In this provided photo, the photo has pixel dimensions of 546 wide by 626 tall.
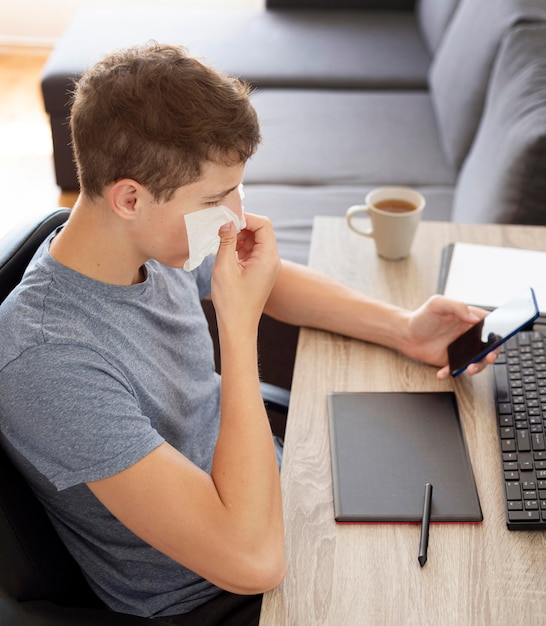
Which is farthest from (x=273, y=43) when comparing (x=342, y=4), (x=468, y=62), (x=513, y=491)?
(x=513, y=491)

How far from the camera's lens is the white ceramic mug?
4.68 feet

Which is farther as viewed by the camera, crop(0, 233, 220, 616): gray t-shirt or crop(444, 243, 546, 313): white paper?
crop(444, 243, 546, 313): white paper

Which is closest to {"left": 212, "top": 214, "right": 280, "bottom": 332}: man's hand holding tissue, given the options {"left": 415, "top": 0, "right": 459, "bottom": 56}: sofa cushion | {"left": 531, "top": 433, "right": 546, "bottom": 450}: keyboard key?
{"left": 531, "top": 433, "right": 546, "bottom": 450}: keyboard key

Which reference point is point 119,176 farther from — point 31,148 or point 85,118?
point 31,148

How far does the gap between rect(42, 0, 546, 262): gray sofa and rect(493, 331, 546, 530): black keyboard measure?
606 mm

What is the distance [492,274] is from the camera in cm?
141

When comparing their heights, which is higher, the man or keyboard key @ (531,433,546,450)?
the man

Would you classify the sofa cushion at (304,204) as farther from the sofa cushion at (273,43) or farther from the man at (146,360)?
the man at (146,360)

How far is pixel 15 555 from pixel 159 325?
36cm

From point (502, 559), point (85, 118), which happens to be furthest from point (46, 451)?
point (502, 559)

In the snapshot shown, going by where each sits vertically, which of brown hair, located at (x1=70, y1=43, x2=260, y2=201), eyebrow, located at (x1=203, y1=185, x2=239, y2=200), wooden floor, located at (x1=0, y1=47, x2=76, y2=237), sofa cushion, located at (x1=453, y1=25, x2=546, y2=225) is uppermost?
brown hair, located at (x1=70, y1=43, x2=260, y2=201)

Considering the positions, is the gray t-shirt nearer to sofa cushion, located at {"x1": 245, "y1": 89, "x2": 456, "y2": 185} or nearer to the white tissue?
the white tissue

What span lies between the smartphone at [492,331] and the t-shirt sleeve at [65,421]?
0.51 metres

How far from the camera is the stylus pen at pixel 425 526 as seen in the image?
0.94 m
